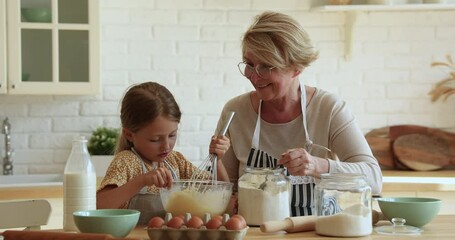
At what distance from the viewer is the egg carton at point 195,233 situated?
2.09m

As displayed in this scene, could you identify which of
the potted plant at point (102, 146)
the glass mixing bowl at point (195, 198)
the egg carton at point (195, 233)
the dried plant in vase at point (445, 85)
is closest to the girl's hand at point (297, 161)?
the glass mixing bowl at point (195, 198)

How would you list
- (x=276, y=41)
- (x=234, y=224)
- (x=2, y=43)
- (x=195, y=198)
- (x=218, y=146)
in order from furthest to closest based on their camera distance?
(x=2, y=43) → (x=276, y=41) → (x=218, y=146) → (x=195, y=198) → (x=234, y=224)

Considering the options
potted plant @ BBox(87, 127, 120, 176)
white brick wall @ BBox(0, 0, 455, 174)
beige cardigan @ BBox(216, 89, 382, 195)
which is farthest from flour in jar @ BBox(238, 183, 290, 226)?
white brick wall @ BBox(0, 0, 455, 174)

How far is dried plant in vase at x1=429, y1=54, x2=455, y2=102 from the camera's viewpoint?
5002 millimetres

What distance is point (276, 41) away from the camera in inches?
117

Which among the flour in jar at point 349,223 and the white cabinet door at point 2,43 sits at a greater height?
the white cabinet door at point 2,43

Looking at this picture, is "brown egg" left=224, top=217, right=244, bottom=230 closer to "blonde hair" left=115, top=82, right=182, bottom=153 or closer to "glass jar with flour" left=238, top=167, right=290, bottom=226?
"glass jar with flour" left=238, top=167, right=290, bottom=226

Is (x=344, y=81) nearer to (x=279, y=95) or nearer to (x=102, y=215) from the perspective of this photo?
(x=279, y=95)

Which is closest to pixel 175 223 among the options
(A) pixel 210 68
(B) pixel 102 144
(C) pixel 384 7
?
(B) pixel 102 144

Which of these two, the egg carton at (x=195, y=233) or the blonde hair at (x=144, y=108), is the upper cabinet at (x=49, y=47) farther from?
the egg carton at (x=195, y=233)

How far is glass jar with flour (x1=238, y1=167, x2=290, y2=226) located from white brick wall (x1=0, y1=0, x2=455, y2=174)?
2.39 m

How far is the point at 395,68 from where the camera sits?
16.6 ft

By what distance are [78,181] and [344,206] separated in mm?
727

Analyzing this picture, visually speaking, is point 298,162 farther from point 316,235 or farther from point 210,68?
point 210,68
